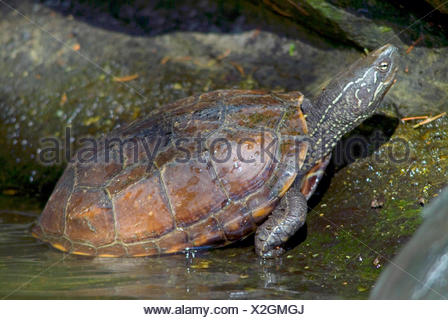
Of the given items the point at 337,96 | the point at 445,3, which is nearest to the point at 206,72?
the point at 337,96

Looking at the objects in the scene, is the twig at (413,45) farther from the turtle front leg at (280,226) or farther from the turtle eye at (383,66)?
the turtle front leg at (280,226)

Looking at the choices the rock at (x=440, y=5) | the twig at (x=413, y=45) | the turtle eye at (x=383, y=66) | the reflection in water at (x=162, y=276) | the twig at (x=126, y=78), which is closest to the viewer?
the reflection in water at (x=162, y=276)

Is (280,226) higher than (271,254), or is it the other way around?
(280,226)

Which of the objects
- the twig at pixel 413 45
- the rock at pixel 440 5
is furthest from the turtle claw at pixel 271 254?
the rock at pixel 440 5

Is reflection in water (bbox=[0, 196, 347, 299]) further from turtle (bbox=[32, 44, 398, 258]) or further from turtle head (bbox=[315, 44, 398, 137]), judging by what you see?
turtle head (bbox=[315, 44, 398, 137])

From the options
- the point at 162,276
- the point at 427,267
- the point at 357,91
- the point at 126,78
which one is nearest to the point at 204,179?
the point at 162,276

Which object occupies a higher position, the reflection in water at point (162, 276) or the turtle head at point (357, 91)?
the turtle head at point (357, 91)

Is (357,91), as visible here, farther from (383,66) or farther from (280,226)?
(280,226)
